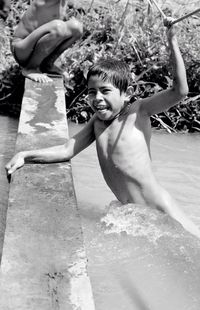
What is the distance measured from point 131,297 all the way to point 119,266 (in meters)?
0.29

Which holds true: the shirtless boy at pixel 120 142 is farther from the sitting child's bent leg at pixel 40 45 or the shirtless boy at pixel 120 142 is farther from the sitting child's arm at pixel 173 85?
the sitting child's bent leg at pixel 40 45

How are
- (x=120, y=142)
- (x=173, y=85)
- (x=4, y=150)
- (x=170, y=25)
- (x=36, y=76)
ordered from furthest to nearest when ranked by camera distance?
(x=36, y=76) < (x=4, y=150) < (x=120, y=142) < (x=173, y=85) < (x=170, y=25)

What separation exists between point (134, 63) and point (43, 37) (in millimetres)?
1162

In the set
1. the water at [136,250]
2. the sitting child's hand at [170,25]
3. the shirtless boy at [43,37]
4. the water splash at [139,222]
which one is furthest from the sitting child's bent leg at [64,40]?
the sitting child's hand at [170,25]

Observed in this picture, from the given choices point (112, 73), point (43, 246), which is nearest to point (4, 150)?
point (112, 73)

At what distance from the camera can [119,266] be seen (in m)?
2.76

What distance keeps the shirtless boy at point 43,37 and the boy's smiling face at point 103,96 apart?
237 cm

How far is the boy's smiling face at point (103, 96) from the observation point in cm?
309

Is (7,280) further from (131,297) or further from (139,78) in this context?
(139,78)

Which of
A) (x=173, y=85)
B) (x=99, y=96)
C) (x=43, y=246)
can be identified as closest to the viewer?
(x=43, y=246)

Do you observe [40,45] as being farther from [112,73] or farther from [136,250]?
[136,250]

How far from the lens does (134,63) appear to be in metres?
6.18

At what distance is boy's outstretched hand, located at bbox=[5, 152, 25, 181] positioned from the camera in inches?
115

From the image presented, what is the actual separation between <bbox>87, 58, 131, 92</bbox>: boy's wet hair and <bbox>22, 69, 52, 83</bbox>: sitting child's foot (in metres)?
2.28
